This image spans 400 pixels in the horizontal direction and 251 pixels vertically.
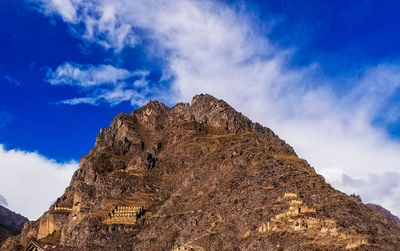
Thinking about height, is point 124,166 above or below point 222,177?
above

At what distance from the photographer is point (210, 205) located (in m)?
121

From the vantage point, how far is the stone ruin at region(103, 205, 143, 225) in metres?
134

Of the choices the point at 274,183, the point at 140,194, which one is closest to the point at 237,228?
the point at 274,183

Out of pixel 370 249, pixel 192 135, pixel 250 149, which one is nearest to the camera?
pixel 370 249

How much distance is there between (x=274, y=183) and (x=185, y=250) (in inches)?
1175

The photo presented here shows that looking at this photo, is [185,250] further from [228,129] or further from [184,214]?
[228,129]

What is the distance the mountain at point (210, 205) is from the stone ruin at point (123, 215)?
1.00 ft

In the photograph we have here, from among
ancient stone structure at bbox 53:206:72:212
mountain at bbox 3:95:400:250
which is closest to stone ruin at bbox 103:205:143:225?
mountain at bbox 3:95:400:250

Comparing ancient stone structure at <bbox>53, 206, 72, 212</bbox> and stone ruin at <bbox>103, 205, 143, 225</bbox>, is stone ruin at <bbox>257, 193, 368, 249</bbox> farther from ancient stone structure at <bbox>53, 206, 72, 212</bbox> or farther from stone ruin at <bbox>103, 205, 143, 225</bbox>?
ancient stone structure at <bbox>53, 206, 72, 212</bbox>

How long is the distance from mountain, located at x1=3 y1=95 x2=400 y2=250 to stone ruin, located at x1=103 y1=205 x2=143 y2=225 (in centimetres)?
30

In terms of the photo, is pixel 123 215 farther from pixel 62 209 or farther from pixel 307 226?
pixel 307 226

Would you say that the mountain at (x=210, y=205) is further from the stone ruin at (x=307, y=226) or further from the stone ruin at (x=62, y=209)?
the stone ruin at (x=62, y=209)

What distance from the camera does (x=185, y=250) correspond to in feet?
332

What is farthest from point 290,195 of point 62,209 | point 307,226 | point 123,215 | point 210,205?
point 62,209
